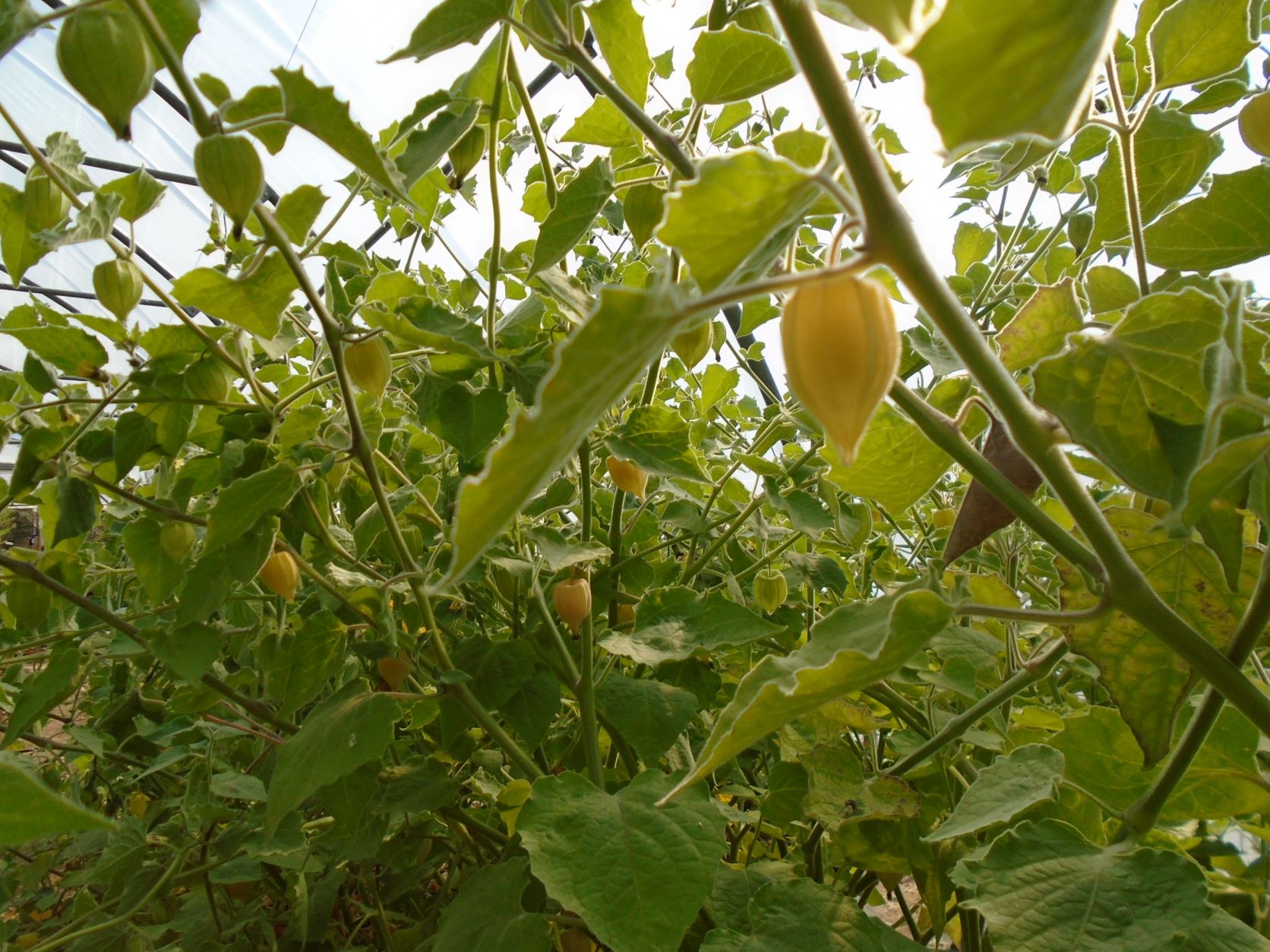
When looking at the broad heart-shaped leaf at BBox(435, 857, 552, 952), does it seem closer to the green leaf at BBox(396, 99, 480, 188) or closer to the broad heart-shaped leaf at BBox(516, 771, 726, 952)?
the broad heart-shaped leaf at BBox(516, 771, 726, 952)

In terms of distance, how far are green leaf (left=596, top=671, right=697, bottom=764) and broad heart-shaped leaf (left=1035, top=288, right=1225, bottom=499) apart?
407mm

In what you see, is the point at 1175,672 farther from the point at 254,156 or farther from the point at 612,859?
the point at 254,156

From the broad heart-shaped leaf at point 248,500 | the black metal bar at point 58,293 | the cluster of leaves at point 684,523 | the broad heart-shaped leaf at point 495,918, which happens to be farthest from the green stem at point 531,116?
the black metal bar at point 58,293

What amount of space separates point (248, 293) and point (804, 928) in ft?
1.83

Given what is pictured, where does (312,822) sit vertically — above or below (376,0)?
below

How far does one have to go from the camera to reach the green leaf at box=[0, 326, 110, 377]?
698 millimetres

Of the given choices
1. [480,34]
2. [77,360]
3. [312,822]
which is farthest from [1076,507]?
[312,822]

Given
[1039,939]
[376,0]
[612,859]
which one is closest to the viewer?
[1039,939]

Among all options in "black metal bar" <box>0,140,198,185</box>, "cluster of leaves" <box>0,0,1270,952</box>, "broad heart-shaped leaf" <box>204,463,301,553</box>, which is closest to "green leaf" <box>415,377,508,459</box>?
"cluster of leaves" <box>0,0,1270,952</box>

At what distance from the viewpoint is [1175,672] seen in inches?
15.8

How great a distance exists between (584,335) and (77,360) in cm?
69

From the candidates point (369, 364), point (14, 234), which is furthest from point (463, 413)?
point (14, 234)

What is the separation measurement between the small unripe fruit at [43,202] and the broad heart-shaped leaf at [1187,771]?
30.5 inches

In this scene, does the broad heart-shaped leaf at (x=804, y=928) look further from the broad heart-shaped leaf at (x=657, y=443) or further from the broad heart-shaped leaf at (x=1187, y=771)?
the broad heart-shaped leaf at (x=657, y=443)
